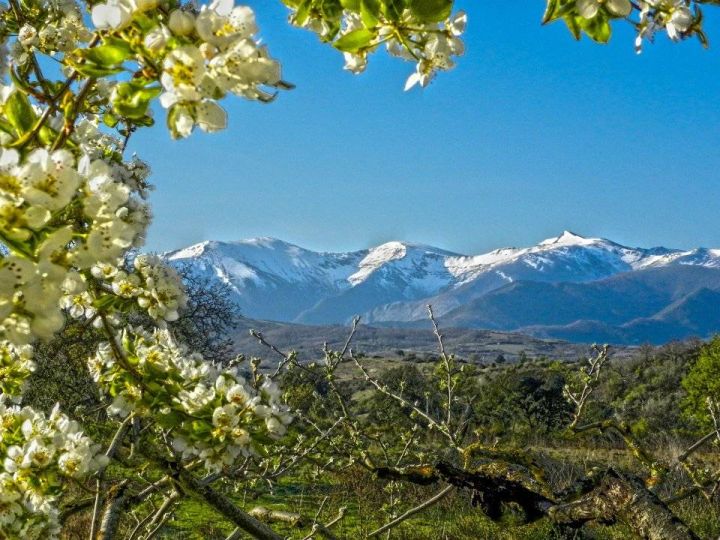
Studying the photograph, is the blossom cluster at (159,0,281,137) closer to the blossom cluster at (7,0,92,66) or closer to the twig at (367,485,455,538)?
the blossom cluster at (7,0,92,66)

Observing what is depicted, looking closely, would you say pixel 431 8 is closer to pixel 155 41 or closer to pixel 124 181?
pixel 155 41

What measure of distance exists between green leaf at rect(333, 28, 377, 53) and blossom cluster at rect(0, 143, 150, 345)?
566mm

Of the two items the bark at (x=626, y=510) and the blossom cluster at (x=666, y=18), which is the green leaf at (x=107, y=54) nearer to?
the blossom cluster at (x=666, y=18)

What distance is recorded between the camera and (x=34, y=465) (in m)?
2.14

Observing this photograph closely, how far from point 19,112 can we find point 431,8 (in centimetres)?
83

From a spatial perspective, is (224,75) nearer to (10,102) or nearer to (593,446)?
(10,102)

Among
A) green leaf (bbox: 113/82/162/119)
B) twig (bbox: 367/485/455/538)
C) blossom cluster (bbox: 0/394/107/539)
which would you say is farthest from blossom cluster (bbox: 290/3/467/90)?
twig (bbox: 367/485/455/538)

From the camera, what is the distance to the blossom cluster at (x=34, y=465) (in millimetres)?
2127

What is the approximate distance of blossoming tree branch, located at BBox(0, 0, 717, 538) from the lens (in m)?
1.21

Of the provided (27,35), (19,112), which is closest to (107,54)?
(19,112)

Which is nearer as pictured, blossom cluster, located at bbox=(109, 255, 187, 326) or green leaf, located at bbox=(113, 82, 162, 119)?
green leaf, located at bbox=(113, 82, 162, 119)

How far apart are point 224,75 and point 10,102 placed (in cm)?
43

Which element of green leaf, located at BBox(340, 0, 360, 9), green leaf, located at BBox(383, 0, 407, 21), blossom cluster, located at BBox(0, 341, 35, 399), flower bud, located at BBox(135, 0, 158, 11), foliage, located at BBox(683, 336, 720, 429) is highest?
green leaf, located at BBox(340, 0, 360, 9)

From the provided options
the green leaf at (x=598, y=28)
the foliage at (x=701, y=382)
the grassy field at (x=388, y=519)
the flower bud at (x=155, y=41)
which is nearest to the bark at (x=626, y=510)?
the green leaf at (x=598, y=28)
